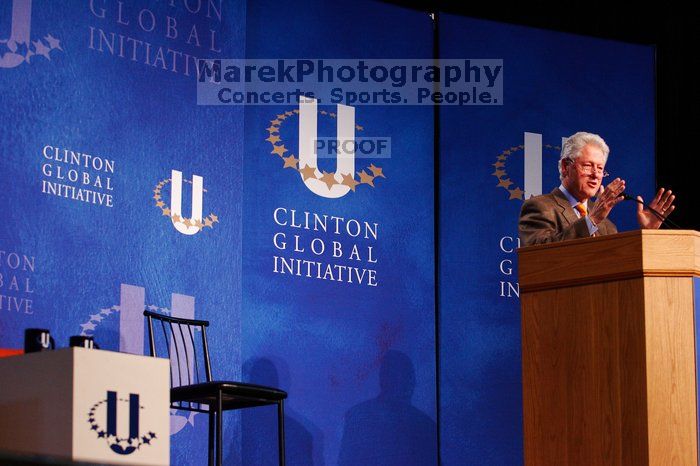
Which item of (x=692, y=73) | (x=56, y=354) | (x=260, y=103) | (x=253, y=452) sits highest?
(x=692, y=73)

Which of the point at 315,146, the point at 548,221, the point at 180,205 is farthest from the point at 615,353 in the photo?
the point at 315,146

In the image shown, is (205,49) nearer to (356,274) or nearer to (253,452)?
(356,274)

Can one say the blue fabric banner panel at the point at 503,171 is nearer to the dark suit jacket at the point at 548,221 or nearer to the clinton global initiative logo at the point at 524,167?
the clinton global initiative logo at the point at 524,167

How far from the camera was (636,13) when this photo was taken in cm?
670

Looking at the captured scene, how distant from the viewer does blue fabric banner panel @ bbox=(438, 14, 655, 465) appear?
5914mm

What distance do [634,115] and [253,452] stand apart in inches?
123

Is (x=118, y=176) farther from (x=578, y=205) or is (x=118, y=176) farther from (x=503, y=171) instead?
(x=503, y=171)

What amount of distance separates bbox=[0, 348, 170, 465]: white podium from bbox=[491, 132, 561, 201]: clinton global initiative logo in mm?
3332

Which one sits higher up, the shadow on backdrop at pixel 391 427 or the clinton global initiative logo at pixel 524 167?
the clinton global initiative logo at pixel 524 167

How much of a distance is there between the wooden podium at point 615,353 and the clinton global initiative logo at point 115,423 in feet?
4.37

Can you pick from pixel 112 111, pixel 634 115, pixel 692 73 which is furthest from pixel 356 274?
pixel 692 73

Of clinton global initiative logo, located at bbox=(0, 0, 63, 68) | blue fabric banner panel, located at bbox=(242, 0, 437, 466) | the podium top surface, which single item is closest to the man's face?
the podium top surface

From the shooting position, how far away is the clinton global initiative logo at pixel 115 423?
307cm

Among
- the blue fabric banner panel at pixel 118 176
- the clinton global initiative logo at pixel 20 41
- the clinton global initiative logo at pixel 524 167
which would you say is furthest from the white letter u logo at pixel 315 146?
the clinton global initiative logo at pixel 20 41
